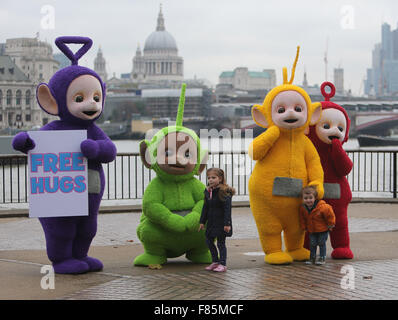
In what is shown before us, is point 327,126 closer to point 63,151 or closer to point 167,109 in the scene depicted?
point 63,151

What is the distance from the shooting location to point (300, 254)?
7348mm

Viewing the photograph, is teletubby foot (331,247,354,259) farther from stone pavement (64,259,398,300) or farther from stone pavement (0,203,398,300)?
stone pavement (64,259,398,300)

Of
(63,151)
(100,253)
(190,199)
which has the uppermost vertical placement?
(63,151)

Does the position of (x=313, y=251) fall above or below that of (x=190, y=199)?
below

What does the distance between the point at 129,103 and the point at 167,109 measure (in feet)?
22.2

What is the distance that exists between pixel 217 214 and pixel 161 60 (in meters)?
175

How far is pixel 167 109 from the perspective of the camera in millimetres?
125312

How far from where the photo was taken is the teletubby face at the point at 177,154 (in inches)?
277

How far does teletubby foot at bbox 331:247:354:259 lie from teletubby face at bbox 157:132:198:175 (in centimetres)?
168

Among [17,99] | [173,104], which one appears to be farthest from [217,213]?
[173,104]

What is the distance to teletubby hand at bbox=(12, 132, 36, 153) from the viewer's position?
21.6ft

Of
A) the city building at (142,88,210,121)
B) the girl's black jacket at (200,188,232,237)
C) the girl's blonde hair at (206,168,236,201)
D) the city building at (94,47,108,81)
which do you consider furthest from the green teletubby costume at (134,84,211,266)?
the city building at (94,47,108,81)
